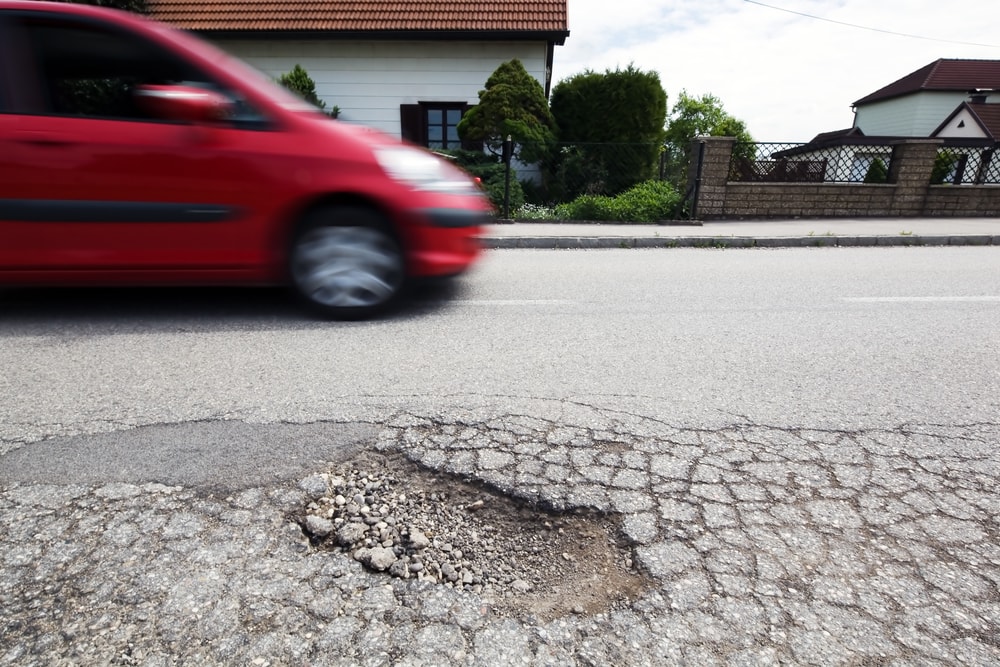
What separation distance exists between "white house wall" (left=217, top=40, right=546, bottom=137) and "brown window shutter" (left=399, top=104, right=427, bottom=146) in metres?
0.15

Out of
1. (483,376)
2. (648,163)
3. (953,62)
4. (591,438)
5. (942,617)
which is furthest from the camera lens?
(953,62)

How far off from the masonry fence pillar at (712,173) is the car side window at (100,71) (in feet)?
29.5

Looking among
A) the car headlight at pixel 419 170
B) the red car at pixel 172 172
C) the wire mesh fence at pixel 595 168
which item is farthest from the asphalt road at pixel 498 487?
the wire mesh fence at pixel 595 168

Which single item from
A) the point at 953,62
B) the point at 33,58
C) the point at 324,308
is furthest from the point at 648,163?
the point at 953,62

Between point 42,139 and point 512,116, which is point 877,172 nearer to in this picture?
point 512,116

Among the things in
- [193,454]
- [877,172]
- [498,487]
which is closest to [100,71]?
[193,454]

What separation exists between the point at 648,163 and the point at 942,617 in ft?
37.1

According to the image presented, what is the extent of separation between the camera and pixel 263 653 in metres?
1.26

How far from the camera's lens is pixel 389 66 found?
43.9 feet

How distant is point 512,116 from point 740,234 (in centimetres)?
519

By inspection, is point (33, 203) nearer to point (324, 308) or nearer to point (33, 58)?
point (33, 58)

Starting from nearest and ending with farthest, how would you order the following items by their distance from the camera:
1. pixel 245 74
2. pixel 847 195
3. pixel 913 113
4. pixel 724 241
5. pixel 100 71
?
1. pixel 100 71
2. pixel 245 74
3. pixel 724 241
4. pixel 847 195
5. pixel 913 113

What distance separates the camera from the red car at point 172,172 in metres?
3.22

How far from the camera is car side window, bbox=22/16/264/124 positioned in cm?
323
